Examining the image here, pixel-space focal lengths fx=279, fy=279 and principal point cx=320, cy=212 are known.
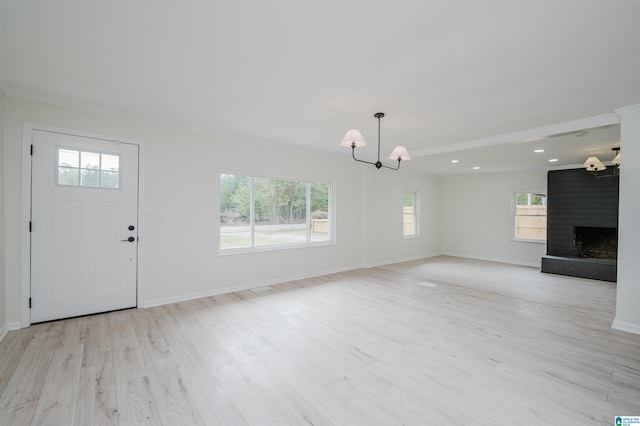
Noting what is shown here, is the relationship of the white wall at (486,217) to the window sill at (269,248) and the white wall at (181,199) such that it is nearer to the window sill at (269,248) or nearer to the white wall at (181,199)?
the window sill at (269,248)

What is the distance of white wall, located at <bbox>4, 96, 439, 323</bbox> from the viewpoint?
10.3 feet

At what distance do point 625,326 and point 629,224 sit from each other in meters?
1.22

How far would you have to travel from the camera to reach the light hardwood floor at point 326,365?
1.92m

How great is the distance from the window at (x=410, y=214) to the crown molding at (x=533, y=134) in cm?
281

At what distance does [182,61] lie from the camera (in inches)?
95.3

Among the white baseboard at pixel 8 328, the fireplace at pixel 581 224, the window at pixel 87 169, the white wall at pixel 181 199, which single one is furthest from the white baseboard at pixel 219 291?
the fireplace at pixel 581 224

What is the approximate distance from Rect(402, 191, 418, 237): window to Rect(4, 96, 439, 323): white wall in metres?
3.14

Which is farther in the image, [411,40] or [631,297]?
[631,297]

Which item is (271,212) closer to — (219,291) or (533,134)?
(219,291)

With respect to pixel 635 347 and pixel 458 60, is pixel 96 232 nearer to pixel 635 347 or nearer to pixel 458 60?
pixel 458 60

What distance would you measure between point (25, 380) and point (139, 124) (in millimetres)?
3037

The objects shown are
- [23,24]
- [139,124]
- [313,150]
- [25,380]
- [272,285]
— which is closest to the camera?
[23,24]

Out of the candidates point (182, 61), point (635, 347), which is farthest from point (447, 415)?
point (182, 61)

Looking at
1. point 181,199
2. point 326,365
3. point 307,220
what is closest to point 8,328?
point 181,199
